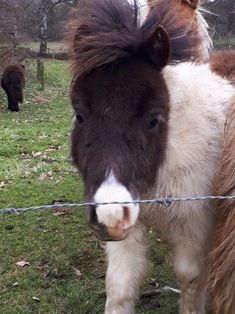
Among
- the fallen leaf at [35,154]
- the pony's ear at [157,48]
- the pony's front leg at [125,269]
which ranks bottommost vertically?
the fallen leaf at [35,154]

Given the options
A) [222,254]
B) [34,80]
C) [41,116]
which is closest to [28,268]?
[222,254]

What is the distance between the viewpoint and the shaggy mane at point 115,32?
264cm

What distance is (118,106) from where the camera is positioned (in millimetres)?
2537

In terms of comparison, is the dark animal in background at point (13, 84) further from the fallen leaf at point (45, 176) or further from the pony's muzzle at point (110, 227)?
the pony's muzzle at point (110, 227)

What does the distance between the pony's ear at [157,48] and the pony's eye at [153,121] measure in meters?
0.27

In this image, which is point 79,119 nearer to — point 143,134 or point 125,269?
point 143,134

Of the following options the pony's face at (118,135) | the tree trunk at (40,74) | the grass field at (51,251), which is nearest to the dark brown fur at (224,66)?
the pony's face at (118,135)

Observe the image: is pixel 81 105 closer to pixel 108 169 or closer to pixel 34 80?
pixel 108 169

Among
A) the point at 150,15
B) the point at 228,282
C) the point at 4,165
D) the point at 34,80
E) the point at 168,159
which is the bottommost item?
the point at 34,80

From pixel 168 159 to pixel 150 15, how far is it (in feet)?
2.59

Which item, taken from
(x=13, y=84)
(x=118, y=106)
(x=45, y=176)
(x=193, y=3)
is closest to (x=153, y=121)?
(x=118, y=106)

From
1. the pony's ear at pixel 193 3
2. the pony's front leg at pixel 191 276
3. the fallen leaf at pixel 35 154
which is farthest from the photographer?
the fallen leaf at pixel 35 154

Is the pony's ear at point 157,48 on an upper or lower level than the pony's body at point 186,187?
upper

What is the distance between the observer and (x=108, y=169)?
2.45 m
